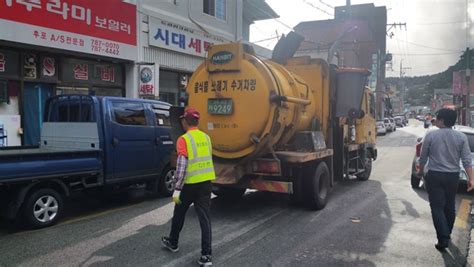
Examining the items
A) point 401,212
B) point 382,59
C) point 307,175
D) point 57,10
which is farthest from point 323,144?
point 382,59

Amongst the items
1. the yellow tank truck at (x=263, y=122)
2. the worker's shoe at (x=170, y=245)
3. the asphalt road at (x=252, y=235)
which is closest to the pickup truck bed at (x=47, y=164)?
the asphalt road at (x=252, y=235)

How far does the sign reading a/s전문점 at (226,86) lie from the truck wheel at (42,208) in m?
2.82

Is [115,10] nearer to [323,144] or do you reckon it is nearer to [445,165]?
[323,144]

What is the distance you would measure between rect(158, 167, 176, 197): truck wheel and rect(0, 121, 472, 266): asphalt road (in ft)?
0.91

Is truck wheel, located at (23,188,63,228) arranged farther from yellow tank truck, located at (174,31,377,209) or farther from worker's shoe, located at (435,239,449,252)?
worker's shoe, located at (435,239,449,252)

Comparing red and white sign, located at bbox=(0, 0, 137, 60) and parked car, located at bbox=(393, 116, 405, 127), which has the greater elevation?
red and white sign, located at bbox=(0, 0, 137, 60)

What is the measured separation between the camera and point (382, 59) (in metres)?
71.0

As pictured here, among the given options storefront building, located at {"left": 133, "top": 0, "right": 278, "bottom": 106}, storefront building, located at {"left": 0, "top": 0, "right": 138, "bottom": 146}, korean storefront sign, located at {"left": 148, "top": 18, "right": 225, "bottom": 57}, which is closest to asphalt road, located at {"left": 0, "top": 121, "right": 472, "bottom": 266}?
storefront building, located at {"left": 0, "top": 0, "right": 138, "bottom": 146}

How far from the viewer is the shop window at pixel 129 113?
783 centimetres

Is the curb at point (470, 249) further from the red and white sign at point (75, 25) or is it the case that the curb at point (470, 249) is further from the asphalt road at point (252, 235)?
the red and white sign at point (75, 25)

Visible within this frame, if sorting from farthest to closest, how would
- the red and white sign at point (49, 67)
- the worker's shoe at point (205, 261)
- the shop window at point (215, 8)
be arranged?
1. the shop window at point (215, 8)
2. the red and white sign at point (49, 67)
3. the worker's shoe at point (205, 261)

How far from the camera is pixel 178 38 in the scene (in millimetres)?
15516

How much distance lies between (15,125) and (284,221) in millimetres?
7416

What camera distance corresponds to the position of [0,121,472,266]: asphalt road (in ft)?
17.0
